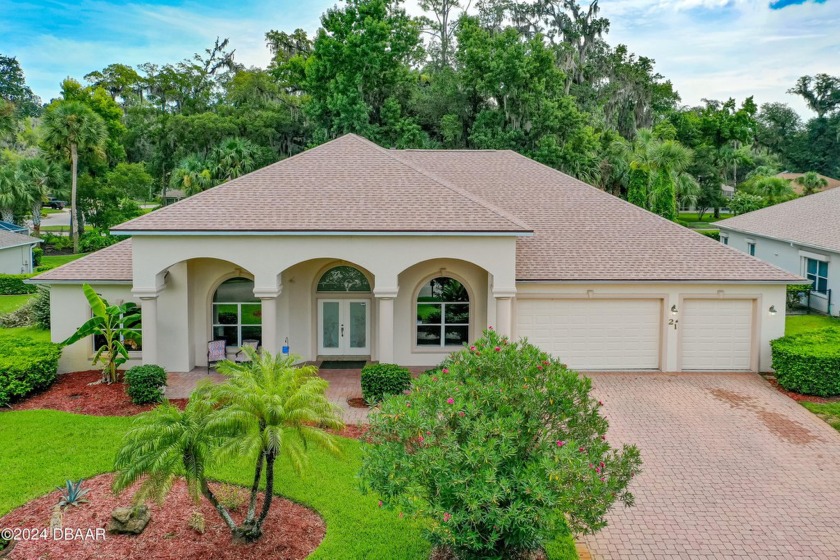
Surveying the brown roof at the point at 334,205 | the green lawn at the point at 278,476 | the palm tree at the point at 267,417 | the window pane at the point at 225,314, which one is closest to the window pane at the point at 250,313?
the window pane at the point at 225,314

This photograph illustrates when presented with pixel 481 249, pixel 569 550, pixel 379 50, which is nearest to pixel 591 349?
pixel 481 249

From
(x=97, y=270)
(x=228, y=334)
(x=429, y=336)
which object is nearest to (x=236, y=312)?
(x=228, y=334)

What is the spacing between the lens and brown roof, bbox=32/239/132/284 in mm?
17734

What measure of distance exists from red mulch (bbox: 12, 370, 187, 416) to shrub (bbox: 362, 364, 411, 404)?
433 centimetres

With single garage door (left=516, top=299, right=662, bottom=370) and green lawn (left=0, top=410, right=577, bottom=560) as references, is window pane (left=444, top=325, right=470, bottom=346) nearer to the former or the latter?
single garage door (left=516, top=299, right=662, bottom=370)

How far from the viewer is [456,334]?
763 inches

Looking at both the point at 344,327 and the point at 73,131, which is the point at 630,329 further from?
the point at 73,131

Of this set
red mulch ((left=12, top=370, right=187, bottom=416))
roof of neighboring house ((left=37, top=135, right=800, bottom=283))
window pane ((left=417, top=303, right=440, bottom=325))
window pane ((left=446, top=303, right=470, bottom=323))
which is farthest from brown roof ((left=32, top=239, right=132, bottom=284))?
window pane ((left=446, top=303, right=470, bottom=323))

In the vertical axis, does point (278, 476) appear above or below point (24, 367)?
below

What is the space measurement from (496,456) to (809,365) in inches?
508

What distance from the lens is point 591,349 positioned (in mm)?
18578

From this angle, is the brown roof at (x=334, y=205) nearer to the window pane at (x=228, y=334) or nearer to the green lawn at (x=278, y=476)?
the window pane at (x=228, y=334)

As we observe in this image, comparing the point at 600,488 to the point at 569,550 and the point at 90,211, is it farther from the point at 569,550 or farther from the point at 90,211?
the point at 90,211

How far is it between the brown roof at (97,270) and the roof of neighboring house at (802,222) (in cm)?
2466
